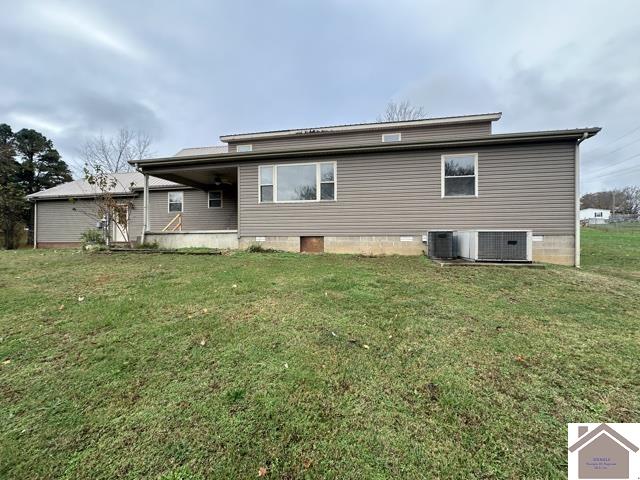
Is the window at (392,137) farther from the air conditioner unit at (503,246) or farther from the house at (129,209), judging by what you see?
the house at (129,209)

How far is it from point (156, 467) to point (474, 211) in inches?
346

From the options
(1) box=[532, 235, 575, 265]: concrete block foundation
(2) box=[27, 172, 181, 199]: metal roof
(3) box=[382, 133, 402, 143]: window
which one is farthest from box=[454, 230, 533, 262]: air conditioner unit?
(2) box=[27, 172, 181, 199]: metal roof

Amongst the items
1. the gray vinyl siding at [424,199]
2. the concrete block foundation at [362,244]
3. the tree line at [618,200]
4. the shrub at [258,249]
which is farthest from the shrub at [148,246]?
the tree line at [618,200]

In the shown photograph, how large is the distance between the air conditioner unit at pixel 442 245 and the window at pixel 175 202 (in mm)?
12363

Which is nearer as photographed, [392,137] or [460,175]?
[460,175]

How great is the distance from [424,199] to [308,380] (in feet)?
24.4

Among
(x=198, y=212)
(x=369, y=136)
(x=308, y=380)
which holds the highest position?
(x=369, y=136)

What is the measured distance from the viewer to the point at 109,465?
1.54 m

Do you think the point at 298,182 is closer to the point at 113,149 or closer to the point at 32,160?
the point at 113,149

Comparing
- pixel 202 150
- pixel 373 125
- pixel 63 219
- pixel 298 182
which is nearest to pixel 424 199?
pixel 298 182

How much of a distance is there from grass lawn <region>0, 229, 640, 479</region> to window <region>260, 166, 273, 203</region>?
5.41 meters

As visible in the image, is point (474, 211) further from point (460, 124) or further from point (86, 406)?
→ point (86, 406)

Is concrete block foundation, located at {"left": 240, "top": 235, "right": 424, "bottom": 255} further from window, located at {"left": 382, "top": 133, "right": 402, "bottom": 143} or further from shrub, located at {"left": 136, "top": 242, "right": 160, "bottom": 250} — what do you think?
window, located at {"left": 382, "top": 133, "right": 402, "bottom": 143}

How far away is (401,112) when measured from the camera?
23.8m
